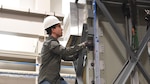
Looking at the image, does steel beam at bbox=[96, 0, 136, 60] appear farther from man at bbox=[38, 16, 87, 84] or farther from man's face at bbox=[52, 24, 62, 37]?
man's face at bbox=[52, 24, 62, 37]

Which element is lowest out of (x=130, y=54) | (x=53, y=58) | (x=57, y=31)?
(x=53, y=58)

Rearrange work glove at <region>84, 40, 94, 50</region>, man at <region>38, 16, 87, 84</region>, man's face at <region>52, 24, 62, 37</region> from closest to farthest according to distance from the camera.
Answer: work glove at <region>84, 40, 94, 50</region> → man at <region>38, 16, 87, 84</region> → man's face at <region>52, 24, 62, 37</region>

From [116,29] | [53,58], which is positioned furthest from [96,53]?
[53,58]

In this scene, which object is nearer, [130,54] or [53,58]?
[130,54]

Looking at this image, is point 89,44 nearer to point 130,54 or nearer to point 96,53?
point 96,53

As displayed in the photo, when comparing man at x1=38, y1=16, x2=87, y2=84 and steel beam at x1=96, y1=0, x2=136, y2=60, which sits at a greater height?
steel beam at x1=96, y1=0, x2=136, y2=60

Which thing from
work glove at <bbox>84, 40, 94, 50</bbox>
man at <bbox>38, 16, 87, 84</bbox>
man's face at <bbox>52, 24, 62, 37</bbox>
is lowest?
man at <bbox>38, 16, 87, 84</bbox>

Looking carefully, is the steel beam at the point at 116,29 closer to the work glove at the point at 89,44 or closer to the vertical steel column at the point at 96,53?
the vertical steel column at the point at 96,53

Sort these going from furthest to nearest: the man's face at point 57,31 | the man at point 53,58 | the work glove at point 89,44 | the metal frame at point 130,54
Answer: the man's face at point 57,31
the man at point 53,58
the work glove at point 89,44
the metal frame at point 130,54

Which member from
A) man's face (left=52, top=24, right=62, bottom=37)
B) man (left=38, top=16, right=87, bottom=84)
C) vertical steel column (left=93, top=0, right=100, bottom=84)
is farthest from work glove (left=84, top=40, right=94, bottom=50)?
man's face (left=52, top=24, right=62, bottom=37)

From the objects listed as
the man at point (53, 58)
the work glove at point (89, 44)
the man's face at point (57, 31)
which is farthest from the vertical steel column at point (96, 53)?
the man's face at point (57, 31)

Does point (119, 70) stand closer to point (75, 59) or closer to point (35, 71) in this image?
point (75, 59)

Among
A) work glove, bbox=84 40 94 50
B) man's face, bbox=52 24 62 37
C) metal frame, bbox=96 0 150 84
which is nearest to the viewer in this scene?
metal frame, bbox=96 0 150 84

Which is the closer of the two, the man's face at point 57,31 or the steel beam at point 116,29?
the steel beam at point 116,29
